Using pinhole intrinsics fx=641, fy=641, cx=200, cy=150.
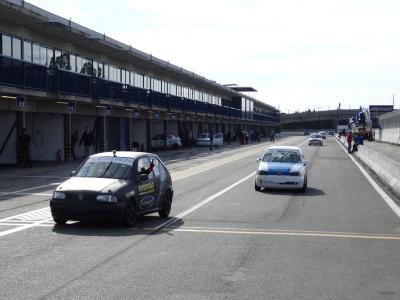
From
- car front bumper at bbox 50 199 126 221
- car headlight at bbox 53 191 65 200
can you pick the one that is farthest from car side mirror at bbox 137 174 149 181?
car headlight at bbox 53 191 65 200

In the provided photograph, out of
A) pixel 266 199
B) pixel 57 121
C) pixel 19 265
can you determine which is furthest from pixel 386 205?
pixel 57 121

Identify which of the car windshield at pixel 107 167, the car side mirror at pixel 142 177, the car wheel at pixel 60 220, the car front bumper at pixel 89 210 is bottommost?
the car wheel at pixel 60 220

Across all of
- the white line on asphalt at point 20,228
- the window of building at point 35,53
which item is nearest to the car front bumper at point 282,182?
the white line on asphalt at point 20,228

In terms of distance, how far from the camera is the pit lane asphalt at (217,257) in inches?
275

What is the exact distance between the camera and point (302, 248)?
9727 millimetres

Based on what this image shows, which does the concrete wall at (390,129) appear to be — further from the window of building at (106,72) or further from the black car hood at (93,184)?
the black car hood at (93,184)

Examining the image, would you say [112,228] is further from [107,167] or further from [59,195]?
[107,167]

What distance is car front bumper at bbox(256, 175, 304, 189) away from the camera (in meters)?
19.3

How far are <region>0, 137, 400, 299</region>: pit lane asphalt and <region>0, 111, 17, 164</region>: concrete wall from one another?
64.3 feet

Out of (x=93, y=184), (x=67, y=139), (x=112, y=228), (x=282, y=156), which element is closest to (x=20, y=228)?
(x=93, y=184)

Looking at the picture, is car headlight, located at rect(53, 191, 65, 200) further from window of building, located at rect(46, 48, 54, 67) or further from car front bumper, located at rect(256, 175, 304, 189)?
window of building, located at rect(46, 48, 54, 67)

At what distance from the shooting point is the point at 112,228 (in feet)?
38.2

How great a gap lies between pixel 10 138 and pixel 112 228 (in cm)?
2244

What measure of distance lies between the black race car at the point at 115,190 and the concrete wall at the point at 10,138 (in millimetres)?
20418
